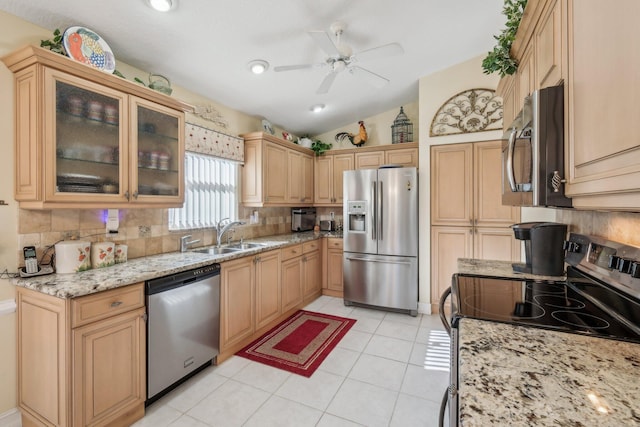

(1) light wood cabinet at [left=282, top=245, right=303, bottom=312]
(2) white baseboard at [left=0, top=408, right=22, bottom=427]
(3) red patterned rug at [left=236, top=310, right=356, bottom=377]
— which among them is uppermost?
(1) light wood cabinet at [left=282, top=245, right=303, bottom=312]

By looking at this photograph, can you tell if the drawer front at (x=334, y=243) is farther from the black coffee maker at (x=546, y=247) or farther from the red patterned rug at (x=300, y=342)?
the black coffee maker at (x=546, y=247)

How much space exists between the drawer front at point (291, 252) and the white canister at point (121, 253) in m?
1.55

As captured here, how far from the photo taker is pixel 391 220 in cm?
357

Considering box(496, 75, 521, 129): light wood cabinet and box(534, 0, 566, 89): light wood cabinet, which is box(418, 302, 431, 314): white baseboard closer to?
box(496, 75, 521, 129): light wood cabinet

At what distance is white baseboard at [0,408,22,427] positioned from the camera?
67.6 inches

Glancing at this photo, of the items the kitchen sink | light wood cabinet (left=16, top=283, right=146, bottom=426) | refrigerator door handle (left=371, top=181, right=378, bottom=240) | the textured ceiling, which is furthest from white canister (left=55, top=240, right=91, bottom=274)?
refrigerator door handle (left=371, top=181, right=378, bottom=240)

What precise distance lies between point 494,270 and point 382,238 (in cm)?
190

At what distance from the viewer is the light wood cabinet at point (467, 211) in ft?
10.8

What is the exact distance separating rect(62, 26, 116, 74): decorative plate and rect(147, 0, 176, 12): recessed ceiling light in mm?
447

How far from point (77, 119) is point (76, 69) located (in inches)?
11.3

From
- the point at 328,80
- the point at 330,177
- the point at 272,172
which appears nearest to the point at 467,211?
the point at 330,177

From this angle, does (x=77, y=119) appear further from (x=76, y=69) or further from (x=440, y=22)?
(x=440, y=22)

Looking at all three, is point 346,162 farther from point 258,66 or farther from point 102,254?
point 102,254

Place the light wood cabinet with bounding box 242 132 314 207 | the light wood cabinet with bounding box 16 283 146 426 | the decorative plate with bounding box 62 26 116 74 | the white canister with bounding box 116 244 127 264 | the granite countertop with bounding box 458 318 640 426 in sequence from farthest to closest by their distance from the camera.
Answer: the light wood cabinet with bounding box 242 132 314 207 → the white canister with bounding box 116 244 127 264 → the decorative plate with bounding box 62 26 116 74 → the light wood cabinet with bounding box 16 283 146 426 → the granite countertop with bounding box 458 318 640 426
